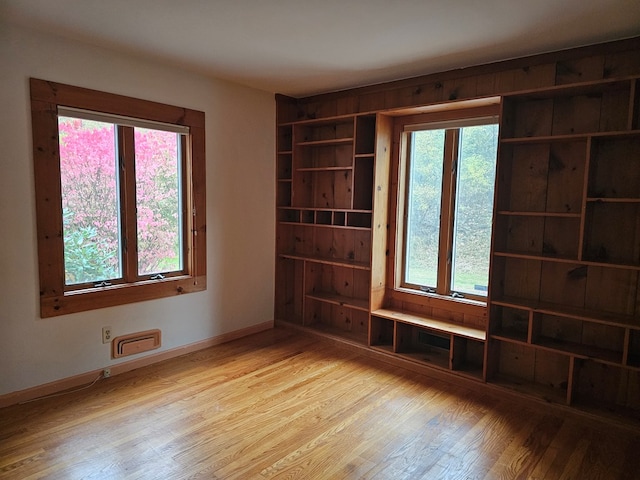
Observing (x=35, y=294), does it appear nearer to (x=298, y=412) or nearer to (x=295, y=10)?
(x=298, y=412)

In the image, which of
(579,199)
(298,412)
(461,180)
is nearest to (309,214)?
(461,180)

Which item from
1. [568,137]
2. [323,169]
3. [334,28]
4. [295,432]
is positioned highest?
[334,28]

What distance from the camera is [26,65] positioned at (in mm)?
2596

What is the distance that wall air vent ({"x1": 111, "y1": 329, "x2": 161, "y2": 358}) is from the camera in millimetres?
3146

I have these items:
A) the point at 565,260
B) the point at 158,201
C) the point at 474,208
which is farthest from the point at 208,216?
the point at 565,260

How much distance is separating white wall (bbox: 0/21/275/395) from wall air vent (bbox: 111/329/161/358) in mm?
49

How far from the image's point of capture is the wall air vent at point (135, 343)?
315 cm

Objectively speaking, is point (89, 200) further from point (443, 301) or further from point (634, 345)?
point (634, 345)

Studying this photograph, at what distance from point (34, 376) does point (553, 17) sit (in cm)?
389

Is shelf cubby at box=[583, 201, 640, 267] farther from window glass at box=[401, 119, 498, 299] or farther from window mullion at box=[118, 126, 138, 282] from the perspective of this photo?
window mullion at box=[118, 126, 138, 282]

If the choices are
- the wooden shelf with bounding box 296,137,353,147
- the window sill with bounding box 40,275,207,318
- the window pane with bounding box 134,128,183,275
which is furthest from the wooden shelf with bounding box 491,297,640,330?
the window pane with bounding box 134,128,183,275

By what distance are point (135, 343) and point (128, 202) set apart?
1.12 m

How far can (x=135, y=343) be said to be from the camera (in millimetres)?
3258

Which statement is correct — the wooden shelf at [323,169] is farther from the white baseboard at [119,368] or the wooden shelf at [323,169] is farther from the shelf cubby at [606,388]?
the shelf cubby at [606,388]
